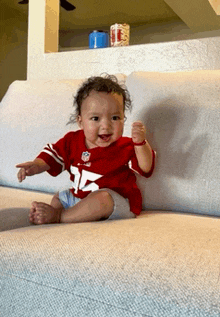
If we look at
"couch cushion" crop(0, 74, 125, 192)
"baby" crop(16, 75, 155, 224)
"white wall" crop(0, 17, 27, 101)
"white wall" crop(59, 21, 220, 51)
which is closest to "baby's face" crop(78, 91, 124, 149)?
"baby" crop(16, 75, 155, 224)

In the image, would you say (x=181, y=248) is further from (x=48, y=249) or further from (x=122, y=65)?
(x=122, y=65)

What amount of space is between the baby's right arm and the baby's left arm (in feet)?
1.08

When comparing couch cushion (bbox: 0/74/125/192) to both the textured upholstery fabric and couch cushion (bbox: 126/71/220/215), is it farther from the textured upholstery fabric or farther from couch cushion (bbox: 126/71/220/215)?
the textured upholstery fabric

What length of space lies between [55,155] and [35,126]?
1.09 feet

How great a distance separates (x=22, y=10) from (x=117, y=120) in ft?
20.0

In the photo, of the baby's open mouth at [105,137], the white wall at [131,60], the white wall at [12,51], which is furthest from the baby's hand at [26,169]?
the white wall at [12,51]

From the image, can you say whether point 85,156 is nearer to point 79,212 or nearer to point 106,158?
point 106,158

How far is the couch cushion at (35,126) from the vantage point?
5.13 ft

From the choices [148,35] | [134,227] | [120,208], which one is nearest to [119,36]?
[120,208]

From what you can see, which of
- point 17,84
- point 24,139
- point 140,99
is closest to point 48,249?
point 140,99

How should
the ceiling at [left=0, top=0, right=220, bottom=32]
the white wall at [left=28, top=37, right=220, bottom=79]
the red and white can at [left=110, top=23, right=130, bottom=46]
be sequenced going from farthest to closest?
the ceiling at [left=0, top=0, right=220, bottom=32], the red and white can at [left=110, top=23, right=130, bottom=46], the white wall at [left=28, top=37, right=220, bottom=79]

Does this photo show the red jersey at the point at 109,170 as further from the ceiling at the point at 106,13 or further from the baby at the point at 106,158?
the ceiling at the point at 106,13

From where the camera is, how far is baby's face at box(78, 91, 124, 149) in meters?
1.20

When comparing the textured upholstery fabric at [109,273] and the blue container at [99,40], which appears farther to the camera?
the blue container at [99,40]
